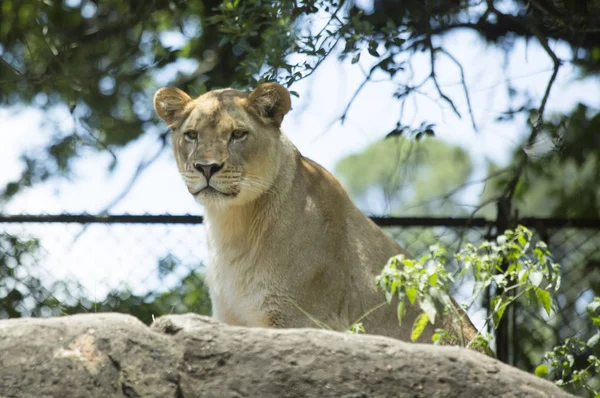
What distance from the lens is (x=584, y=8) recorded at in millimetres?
6352

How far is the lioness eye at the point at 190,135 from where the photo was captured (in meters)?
4.66

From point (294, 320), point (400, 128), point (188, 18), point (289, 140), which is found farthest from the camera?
point (188, 18)

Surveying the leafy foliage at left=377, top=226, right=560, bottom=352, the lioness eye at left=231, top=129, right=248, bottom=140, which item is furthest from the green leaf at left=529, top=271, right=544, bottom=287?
the lioness eye at left=231, top=129, right=248, bottom=140

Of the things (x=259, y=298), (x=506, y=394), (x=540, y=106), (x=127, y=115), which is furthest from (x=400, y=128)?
(x=127, y=115)

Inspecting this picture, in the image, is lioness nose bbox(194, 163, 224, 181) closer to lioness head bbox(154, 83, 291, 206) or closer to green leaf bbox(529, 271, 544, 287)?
lioness head bbox(154, 83, 291, 206)

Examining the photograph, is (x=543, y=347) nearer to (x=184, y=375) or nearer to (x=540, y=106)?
(x=540, y=106)

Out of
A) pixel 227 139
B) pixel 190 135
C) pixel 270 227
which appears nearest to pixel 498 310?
pixel 270 227

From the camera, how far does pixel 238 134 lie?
466 cm

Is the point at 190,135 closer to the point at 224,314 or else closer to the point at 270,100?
the point at 270,100

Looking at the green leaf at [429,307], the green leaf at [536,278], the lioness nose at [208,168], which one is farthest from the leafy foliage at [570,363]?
the lioness nose at [208,168]

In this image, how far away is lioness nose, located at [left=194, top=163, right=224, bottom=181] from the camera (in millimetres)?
4490

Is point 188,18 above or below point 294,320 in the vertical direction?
above

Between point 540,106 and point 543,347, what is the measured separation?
5.17ft

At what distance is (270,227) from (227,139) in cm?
48
